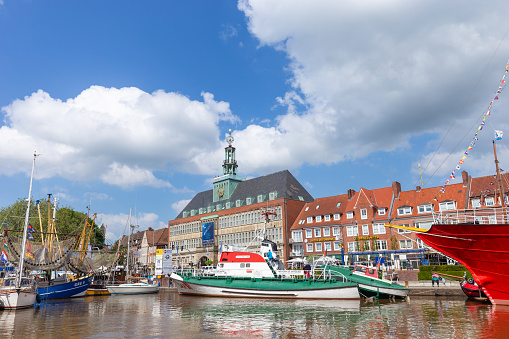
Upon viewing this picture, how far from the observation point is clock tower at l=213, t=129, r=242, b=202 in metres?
83.8

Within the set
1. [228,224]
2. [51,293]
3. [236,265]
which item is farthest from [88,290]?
[228,224]

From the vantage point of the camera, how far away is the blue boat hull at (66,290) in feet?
136

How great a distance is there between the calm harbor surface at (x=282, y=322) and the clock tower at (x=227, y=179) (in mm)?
53940

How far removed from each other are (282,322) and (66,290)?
32.7 metres

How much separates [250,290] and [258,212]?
109 feet

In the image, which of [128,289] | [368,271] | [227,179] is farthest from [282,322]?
[227,179]

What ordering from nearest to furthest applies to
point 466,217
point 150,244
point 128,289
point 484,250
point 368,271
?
point 484,250 → point 466,217 → point 368,271 → point 128,289 → point 150,244

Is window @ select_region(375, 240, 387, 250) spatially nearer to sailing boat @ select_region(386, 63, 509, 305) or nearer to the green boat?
the green boat

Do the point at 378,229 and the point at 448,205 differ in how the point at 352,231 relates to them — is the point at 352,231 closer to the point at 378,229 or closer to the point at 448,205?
the point at 378,229

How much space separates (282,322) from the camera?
73.7 ft

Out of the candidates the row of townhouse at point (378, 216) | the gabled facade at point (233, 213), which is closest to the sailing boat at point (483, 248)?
the row of townhouse at point (378, 216)

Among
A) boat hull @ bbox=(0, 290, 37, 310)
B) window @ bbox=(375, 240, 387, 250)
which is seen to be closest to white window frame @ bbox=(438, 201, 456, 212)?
window @ bbox=(375, 240, 387, 250)

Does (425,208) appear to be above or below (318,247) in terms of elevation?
above

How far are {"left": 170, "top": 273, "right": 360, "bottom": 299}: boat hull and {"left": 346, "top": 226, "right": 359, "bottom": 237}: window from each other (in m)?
25.2
